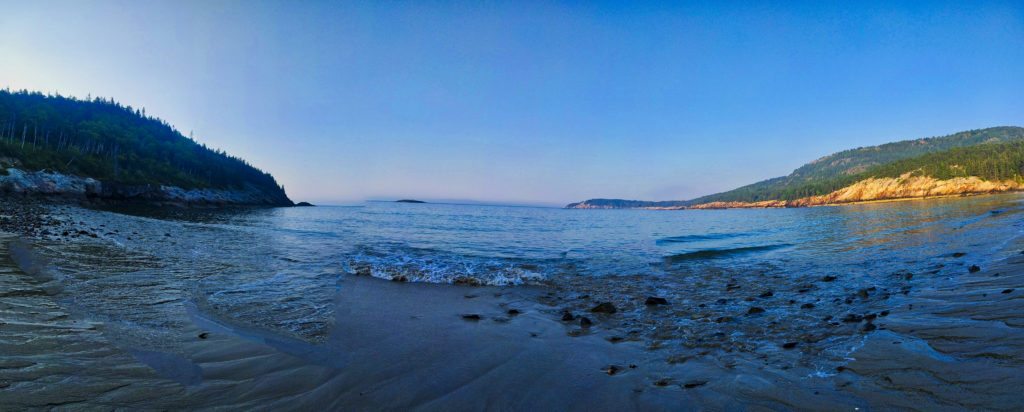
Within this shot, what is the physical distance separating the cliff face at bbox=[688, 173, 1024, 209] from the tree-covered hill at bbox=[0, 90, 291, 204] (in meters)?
242

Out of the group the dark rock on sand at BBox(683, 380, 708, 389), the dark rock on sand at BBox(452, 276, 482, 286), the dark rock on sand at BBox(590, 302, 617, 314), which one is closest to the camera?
the dark rock on sand at BBox(683, 380, 708, 389)

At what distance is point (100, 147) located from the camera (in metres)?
102

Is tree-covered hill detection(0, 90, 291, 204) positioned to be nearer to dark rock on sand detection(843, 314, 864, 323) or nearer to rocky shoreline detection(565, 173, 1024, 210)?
dark rock on sand detection(843, 314, 864, 323)

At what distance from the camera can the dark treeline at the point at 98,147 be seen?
77.0 m

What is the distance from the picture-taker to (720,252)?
846 inches

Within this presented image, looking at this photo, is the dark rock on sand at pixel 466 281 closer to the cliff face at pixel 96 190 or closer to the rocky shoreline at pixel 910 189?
the cliff face at pixel 96 190

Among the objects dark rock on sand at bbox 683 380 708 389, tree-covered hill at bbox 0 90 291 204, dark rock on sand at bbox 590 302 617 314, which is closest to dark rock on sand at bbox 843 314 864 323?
dark rock on sand at bbox 590 302 617 314

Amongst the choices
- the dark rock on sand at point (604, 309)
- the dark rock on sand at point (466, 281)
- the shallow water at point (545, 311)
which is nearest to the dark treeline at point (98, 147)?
the shallow water at point (545, 311)

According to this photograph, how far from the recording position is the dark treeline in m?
77.0

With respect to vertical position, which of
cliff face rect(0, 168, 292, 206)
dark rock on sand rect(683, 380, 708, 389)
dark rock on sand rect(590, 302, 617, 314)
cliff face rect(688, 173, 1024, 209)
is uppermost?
cliff face rect(688, 173, 1024, 209)

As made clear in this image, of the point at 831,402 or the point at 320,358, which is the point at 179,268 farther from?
the point at 831,402

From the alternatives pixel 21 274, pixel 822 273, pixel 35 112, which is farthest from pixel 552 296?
pixel 35 112

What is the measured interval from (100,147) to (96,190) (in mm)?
49061

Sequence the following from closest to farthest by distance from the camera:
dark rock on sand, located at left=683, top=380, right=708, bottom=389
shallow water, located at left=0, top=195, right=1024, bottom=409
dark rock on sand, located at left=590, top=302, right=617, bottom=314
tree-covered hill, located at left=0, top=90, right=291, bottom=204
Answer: dark rock on sand, located at left=683, top=380, right=708, bottom=389 < shallow water, located at left=0, top=195, right=1024, bottom=409 < dark rock on sand, located at left=590, top=302, right=617, bottom=314 < tree-covered hill, located at left=0, top=90, right=291, bottom=204
